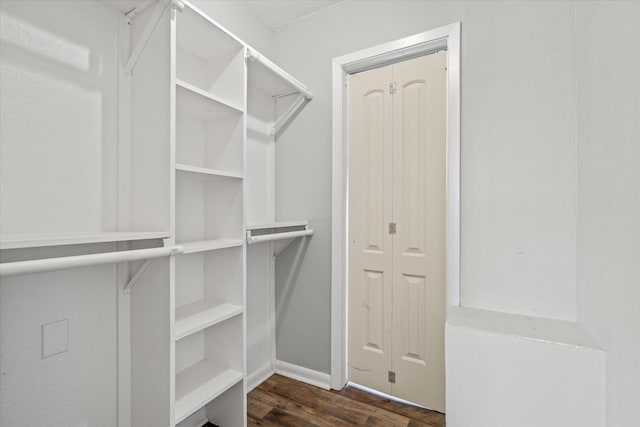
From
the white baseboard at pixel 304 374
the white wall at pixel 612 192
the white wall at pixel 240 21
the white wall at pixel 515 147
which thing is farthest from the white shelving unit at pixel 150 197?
the white wall at pixel 612 192

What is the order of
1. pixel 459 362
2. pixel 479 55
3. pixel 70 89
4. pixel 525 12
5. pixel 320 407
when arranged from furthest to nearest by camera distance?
pixel 320 407 < pixel 479 55 < pixel 525 12 < pixel 459 362 < pixel 70 89

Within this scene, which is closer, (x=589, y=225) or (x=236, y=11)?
(x=589, y=225)

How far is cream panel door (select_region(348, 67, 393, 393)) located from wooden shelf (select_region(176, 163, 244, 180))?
2.80ft

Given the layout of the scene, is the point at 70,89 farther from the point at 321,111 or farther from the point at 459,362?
the point at 459,362

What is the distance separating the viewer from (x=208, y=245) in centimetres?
133

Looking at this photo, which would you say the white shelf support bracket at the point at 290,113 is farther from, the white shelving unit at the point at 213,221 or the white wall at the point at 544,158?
the white shelving unit at the point at 213,221

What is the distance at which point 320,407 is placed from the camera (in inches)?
68.6

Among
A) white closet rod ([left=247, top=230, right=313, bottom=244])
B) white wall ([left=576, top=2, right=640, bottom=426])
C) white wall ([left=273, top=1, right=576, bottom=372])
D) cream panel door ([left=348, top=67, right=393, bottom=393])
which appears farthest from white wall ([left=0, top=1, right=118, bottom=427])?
white wall ([left=576, top=2, right=640, bottom=426])

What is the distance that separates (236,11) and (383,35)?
Result: 0.98 m

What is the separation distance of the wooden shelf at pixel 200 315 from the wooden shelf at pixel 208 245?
330 mm

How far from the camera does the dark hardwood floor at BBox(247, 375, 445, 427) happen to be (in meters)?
1.62

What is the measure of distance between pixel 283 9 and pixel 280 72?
596mm

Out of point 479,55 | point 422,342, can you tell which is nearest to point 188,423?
point 422,342

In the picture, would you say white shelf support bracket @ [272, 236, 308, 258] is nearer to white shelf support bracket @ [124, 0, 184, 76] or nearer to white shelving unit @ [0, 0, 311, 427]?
white shelving unit @ [0, 0, 311, 427]
